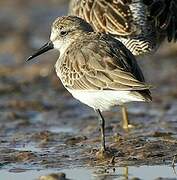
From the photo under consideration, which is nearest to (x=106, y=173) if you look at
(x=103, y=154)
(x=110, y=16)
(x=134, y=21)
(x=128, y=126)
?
(x=103, y=154)

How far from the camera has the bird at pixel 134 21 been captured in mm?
9648

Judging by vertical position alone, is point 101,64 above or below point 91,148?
above

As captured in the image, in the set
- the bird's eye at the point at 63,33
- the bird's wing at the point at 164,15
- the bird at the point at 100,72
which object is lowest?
the bird at the point at 100,72

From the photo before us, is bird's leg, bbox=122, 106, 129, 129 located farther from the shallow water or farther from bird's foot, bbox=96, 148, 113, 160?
the shallow water

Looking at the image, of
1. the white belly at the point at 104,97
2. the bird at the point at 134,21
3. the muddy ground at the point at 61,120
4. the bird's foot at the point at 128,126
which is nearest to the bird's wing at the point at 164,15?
the bird at the point at 134,21

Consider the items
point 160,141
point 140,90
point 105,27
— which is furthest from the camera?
point 105,27

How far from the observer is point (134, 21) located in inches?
380

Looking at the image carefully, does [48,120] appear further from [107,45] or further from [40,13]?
[40,13]

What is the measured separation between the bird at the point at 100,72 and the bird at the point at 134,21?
125cm

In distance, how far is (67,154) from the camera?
808cm

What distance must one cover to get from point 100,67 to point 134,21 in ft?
7.01

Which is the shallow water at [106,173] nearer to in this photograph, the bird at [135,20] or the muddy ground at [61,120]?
the muddy ground at [61,120]

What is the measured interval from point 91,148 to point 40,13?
8.56 meters

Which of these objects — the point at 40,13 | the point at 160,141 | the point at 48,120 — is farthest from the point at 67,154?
the point at 40,13
